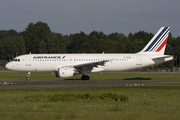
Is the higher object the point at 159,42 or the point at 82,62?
the point at 159,42

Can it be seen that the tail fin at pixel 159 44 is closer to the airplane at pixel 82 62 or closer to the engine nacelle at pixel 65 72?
the airplane at pixel 82 62

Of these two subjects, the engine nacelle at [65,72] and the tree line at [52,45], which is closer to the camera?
the engine nacelle at [65,72]

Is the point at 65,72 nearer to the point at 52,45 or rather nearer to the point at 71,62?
the point at 71,62

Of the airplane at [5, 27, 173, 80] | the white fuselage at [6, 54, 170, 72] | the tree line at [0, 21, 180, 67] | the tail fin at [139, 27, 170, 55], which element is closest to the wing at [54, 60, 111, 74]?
the airplane at [5, 27, 173, 80]

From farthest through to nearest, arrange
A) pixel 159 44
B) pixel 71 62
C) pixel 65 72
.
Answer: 1. pixel 159 44
2. pixel 71 62
3. pixel 65 72

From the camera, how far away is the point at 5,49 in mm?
112562

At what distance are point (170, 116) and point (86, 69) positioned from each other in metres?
27.4

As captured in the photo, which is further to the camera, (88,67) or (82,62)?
(82,62)

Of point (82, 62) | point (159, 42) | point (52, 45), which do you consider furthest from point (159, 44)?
point (52, 45)

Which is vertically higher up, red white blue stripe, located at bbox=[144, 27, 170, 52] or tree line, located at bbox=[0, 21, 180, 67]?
tree line, located at bbox=[0, 21, 180, 67]

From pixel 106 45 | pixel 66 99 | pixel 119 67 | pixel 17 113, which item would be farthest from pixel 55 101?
pixel 106 45

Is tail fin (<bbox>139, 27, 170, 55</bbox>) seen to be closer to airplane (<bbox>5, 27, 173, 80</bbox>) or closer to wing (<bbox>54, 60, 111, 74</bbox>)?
airplane (<bbox>5, 27, 173, 80</bbox>)

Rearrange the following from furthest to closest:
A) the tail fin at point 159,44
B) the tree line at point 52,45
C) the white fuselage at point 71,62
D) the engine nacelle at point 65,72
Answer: the tree line at point 52,45, the tail fin at point 159,44, the white fuselage at point 71,62, the engine nacelle at point 65,72

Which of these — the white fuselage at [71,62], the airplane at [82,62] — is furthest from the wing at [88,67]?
the white fuselage at [71,62]
